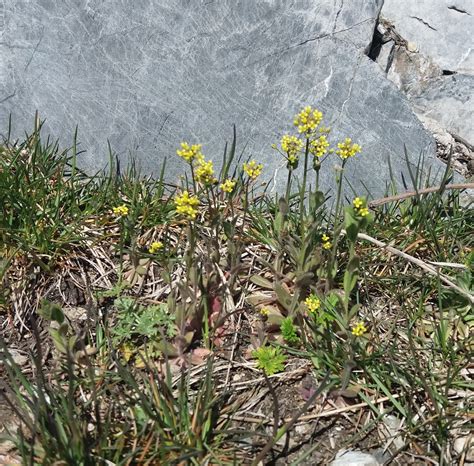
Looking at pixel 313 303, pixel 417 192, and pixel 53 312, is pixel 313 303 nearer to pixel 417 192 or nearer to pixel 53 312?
pixel 417 192

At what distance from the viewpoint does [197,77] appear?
11.4 feet

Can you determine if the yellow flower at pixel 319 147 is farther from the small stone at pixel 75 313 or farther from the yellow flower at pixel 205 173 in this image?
the small stone at pixel 75 313

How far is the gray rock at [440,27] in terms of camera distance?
3887 millimetres

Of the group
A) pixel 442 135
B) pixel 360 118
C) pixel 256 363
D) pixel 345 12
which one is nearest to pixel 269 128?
pixel 360 118

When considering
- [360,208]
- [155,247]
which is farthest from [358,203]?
[155,247]

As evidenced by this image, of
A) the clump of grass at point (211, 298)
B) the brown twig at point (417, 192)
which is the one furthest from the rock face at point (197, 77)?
the brown twig at point (417, 192)

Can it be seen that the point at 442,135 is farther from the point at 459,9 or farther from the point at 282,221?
the point at 282,221

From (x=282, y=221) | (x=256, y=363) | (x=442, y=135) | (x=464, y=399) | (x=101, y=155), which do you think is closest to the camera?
(x=464, y=399)

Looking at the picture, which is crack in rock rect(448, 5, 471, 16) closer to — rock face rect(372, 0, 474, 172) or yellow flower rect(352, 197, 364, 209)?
rock face rect(372, 0, 474, 172)

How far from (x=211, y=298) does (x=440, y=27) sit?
89.9 inches

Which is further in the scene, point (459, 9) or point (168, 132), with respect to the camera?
point (459, 9)

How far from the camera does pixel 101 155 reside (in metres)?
3.44

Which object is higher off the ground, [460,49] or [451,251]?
[460,49]

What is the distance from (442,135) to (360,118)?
22.1 inches
